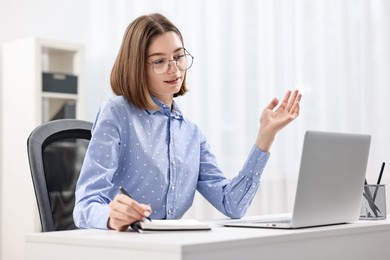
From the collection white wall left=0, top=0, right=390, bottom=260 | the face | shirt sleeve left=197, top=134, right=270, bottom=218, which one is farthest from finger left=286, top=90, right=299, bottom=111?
white wall left=0, top=0, right=390, bottom=260

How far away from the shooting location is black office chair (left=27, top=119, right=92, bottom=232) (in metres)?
1.76

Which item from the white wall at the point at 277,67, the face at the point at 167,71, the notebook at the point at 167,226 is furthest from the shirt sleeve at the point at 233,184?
the white wall at the point at 277,67

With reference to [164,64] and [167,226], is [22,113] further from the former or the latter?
[167,226]

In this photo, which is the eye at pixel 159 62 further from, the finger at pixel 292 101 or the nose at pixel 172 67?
the finger at pixel 292 101

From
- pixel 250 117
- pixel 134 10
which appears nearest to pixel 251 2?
pixel 250 117

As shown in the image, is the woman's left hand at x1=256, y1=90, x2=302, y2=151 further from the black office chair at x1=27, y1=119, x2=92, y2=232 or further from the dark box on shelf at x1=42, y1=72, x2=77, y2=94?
the dark box on shelf at x1=42, y1=72, x2=77, y2=94

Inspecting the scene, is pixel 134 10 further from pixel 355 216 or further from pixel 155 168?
pixel 355 216

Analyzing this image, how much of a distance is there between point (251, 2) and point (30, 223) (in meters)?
1.70

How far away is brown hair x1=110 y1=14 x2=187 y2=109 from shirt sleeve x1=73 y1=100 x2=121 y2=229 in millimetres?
Result: 91

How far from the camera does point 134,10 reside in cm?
392

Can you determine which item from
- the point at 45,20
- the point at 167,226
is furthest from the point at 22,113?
the point at 167,226

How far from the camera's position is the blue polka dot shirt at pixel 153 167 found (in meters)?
1.66

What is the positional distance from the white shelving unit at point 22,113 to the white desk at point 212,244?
2394 mm

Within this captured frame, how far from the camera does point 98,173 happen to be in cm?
165
